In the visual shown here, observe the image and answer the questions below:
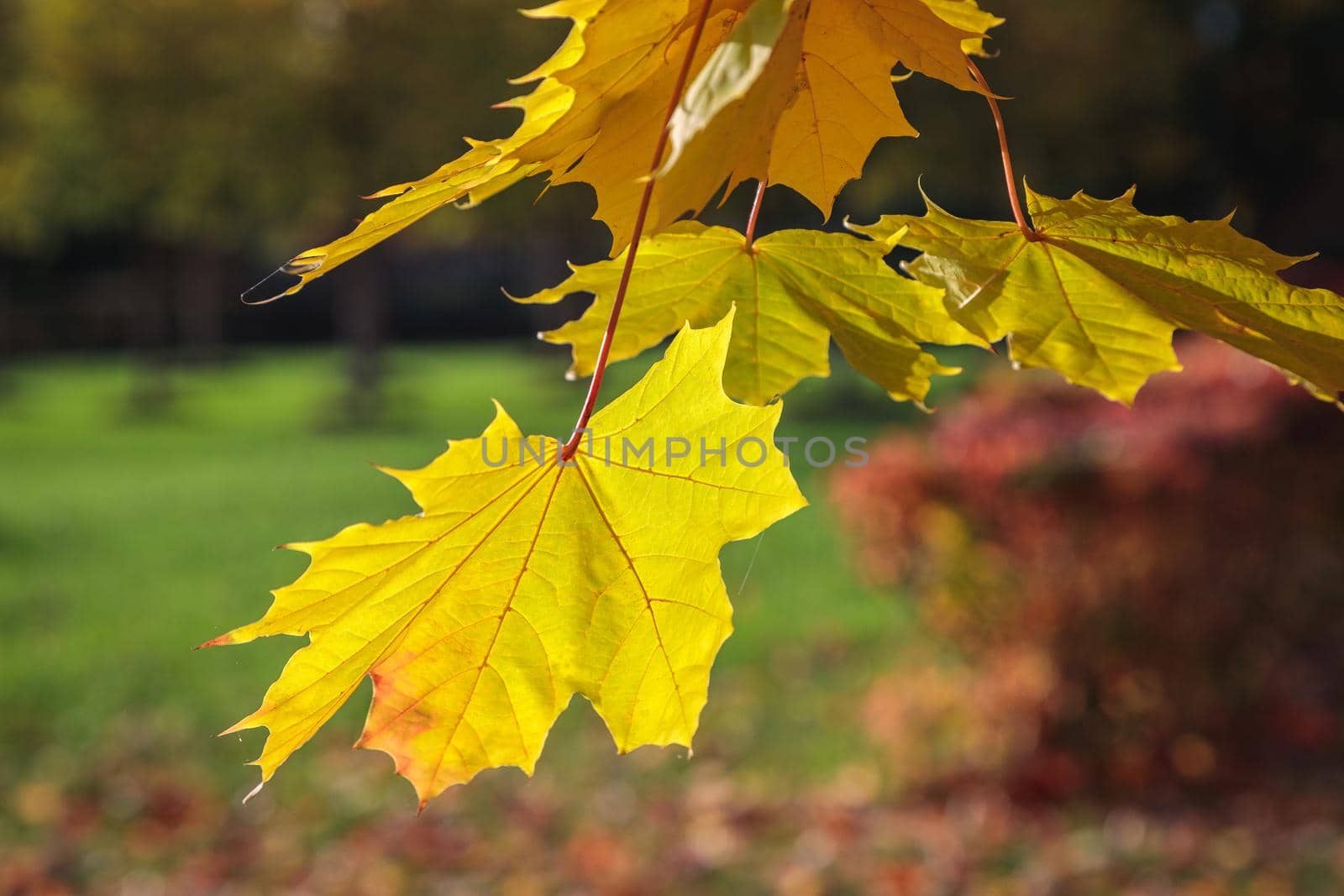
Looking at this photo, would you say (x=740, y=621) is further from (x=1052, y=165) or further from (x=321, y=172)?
(x=321, y=172)

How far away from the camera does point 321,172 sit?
10609 millimetres

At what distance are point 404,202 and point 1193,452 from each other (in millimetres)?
2820

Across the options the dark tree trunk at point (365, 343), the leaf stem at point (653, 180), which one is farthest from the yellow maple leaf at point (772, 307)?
the dark tree trunk at point (365, 343)

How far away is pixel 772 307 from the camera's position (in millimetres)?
683

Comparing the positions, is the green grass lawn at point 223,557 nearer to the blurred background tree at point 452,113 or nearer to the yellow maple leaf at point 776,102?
the yellow maple leaf at point 776,102

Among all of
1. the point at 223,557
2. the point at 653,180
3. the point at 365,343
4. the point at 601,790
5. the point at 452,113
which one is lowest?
the point at 365,343

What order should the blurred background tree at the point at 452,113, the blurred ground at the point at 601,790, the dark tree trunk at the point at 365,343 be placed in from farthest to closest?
the dark tree trunk at the point at 365,343 → the blurred background tree at the point at 452,113 → the blurred ground at the point at 601,790

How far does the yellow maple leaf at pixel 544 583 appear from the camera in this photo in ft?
1.71

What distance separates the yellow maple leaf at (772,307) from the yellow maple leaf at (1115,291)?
0.15ft

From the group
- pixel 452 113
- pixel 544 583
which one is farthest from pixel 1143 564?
pixel 452 113

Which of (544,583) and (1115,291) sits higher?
(1115,291)

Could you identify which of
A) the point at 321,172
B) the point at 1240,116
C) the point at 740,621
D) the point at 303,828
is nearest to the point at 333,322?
the point at 321,172

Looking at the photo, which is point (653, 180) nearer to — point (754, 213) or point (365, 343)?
point (754, 213)

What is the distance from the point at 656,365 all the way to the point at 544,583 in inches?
4.8
